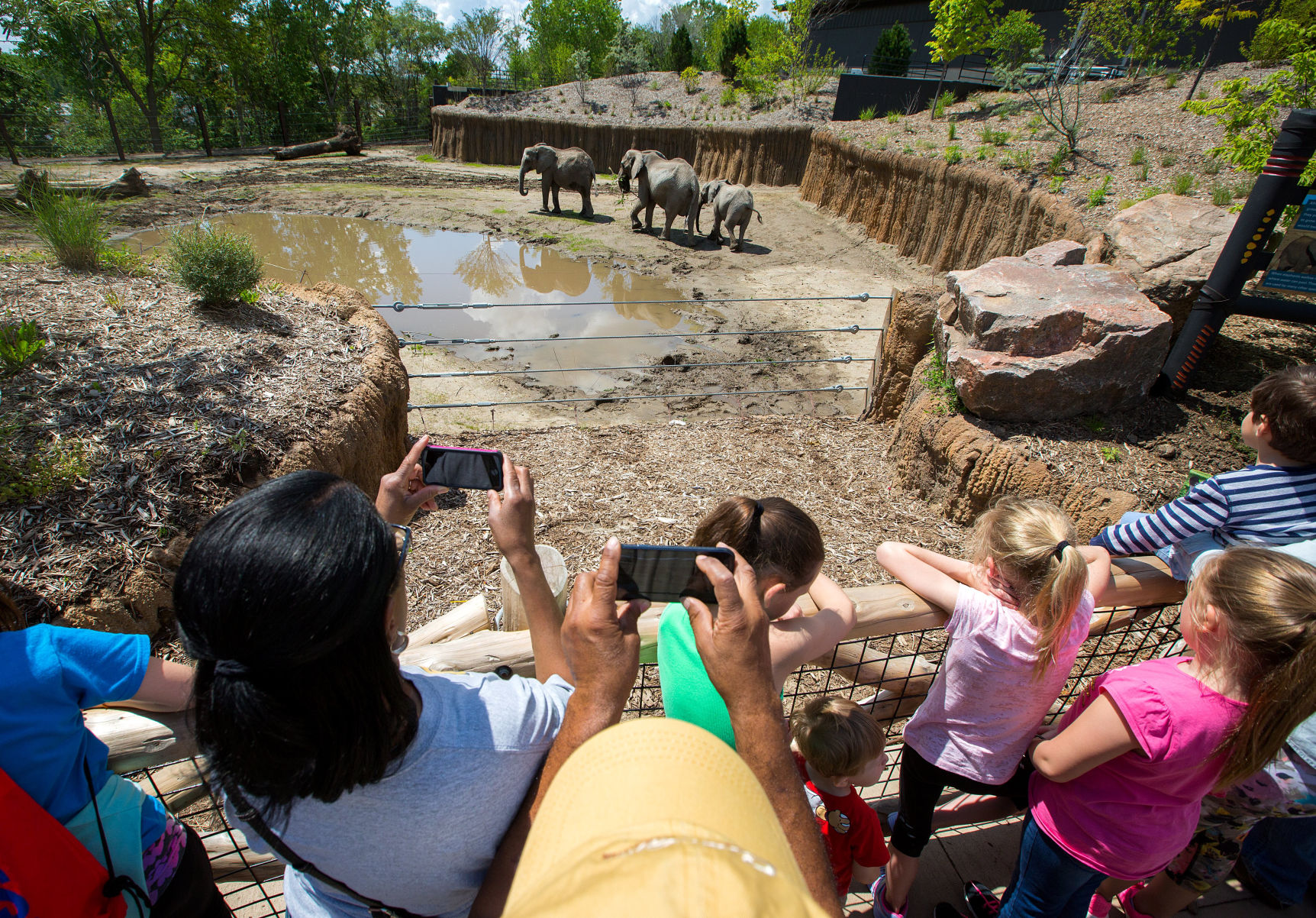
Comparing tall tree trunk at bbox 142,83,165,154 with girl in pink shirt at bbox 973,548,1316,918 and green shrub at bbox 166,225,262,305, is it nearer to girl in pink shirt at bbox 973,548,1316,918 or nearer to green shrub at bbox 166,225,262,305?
green shrub at bbox 166,225,262,305

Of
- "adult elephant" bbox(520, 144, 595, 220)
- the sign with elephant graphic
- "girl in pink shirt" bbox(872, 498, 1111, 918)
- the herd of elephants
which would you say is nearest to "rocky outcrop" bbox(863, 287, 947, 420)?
the sign with elephant graphic

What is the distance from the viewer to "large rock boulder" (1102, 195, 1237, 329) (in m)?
5.10

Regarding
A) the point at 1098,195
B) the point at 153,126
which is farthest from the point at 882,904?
the point at 153,126

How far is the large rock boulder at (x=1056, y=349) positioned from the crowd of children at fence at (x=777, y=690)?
2.54 m

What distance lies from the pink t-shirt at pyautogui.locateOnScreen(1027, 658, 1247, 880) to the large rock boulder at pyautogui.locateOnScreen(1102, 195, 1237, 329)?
4933mm

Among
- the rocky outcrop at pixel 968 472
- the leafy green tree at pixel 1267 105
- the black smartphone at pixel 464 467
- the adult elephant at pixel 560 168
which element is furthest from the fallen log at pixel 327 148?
the black smartphone at pixel 464 467

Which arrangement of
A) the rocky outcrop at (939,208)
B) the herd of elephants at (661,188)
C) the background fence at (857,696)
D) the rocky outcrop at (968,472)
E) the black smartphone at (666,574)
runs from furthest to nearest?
the herd of elephants at (661,188), the rocky outcrop at (939,208), the rocky outcrop at (968,472), the background fence at (857,696), the black smartphone at (666,574)

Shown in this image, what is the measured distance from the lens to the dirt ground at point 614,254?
24.5 feet

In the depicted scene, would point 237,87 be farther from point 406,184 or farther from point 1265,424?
point 1265,424

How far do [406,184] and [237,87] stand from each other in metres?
18.0

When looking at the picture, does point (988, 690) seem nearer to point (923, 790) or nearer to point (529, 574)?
point (923, 790)

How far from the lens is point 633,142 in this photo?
2289 cm

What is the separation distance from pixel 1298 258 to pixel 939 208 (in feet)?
30.0

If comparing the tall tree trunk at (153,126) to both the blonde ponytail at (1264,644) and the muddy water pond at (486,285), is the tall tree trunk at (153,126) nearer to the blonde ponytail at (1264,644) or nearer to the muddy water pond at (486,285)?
the muddy water pond at (486,285)
